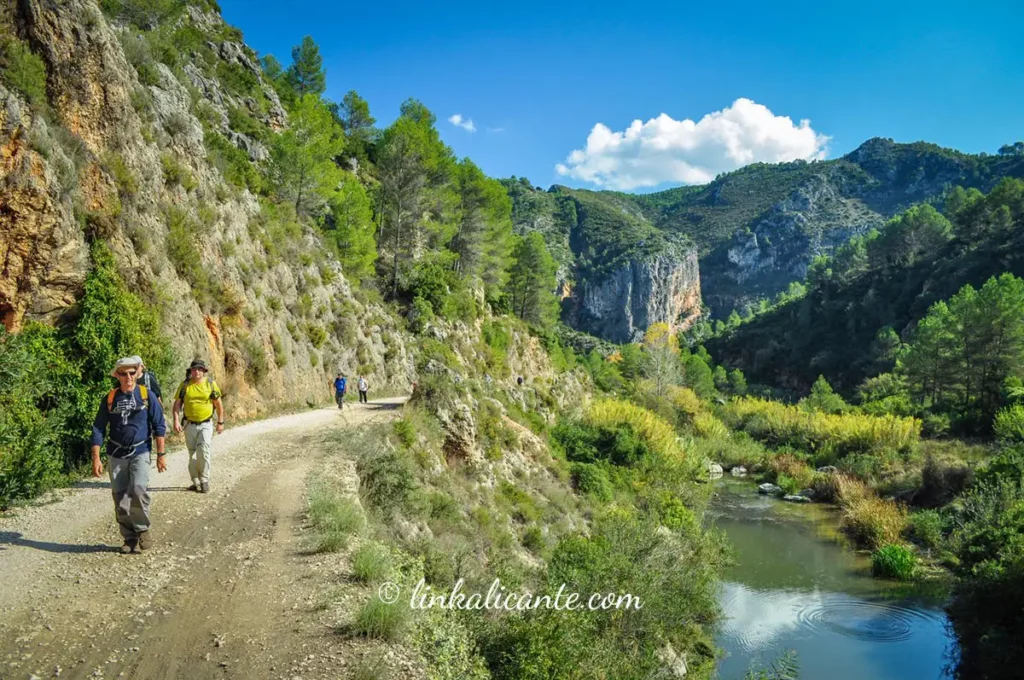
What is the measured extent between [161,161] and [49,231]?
6.28 meters

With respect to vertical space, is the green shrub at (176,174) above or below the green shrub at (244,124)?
below

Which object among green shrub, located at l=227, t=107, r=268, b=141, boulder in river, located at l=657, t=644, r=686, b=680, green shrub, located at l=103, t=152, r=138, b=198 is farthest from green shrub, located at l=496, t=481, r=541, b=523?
green shrub, located at l=227, t=107, r=268, b=141

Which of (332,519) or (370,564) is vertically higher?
(332,519)

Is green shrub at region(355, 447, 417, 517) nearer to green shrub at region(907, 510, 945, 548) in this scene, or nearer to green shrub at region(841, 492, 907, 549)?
green shrub at region(841, 492, 907, 549)

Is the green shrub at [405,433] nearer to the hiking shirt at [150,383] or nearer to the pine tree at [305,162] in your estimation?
the hiking shirt at [150,383]

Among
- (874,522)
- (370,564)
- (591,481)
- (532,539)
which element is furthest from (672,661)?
(874,522)

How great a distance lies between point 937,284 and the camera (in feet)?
239

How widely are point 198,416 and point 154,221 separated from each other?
329 inches

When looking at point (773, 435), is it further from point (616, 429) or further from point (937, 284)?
point (937, 284)

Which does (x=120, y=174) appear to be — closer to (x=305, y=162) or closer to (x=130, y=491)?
(x=130, y=491)

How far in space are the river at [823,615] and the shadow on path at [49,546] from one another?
1481 centimetres

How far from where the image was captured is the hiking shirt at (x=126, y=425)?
6.19 meters

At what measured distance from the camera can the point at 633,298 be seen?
527 feet

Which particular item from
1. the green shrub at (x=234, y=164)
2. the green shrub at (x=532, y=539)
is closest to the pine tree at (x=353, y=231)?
the green shrub at (x=234, y=164)
